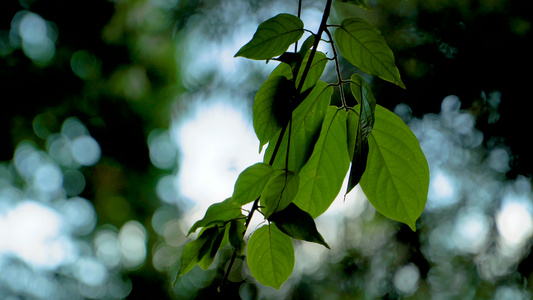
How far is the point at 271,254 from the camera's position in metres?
0.34

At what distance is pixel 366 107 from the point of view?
0.95 feet

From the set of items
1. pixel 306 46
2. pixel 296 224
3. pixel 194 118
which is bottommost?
pixel 296 224

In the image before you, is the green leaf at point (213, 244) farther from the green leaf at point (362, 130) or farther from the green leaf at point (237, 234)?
the green leaf at point (362, 130)

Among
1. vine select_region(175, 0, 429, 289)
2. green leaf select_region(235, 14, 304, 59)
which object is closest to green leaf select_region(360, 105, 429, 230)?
vine select_region(175, 0, 429, 289)

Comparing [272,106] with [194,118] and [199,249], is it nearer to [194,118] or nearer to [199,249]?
[199,249]

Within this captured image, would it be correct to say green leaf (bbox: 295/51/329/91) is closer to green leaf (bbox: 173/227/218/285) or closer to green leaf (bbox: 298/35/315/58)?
green leaf (bbox: 298/35/315/58)

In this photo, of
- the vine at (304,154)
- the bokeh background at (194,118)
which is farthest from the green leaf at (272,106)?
the bokeh background at (194,118)

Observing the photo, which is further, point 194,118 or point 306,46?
point 194,118

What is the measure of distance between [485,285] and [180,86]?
2.13 metres

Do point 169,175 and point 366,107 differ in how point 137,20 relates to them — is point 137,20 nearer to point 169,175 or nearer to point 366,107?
point 169,175

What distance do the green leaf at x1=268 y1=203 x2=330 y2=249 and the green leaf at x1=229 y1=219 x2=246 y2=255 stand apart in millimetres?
34

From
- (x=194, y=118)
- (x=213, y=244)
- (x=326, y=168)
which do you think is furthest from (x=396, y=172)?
(x=194, y=118)

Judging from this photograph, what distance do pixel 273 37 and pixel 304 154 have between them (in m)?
0.10

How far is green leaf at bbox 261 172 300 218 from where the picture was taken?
11.4 inches
